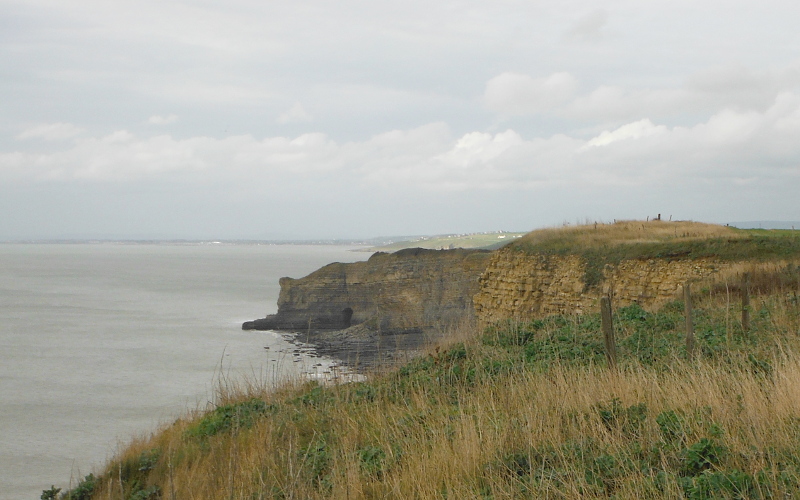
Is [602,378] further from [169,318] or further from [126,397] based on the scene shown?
[169,318]

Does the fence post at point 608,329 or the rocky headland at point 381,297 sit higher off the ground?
the fence post at point 608,329

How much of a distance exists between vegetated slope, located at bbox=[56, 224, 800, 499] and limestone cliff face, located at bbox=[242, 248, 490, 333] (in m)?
43.2

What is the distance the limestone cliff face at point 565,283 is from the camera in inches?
1051

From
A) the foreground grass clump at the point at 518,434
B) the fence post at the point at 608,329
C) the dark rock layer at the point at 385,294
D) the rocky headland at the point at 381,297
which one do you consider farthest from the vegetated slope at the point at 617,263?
the dark rock layer at the point at 385,294

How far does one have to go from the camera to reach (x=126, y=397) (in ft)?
109

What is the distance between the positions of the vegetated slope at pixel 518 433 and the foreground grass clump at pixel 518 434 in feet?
0.07

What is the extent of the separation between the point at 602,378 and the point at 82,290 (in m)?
111

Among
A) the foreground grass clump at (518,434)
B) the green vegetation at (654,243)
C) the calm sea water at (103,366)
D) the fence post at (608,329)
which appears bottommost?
the calm sea water at (103,366)

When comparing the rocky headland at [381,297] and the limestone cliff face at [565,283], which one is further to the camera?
the rocky headland at [381,297]

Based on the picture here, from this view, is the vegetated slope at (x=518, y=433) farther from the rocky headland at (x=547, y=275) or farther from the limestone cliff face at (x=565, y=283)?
the limestone cliff face at (x=565, y=283)

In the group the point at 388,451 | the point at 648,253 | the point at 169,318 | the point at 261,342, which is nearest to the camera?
the point at 388,451

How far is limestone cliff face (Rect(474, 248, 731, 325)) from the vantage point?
26.7 m

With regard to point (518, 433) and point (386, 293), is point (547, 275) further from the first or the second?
point (386, 293)

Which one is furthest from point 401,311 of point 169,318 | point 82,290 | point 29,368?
point 82,290
